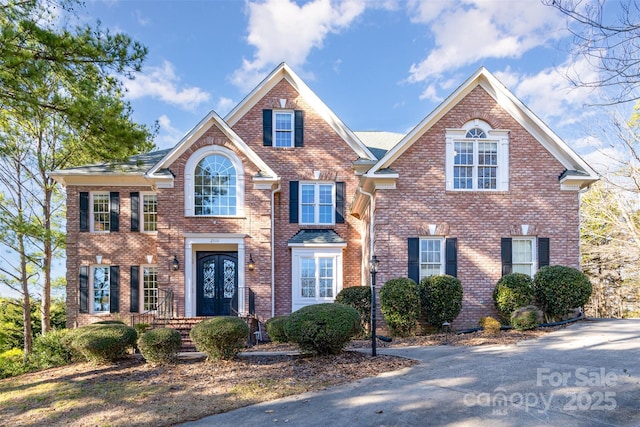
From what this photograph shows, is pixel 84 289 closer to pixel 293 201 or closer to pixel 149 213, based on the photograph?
pixel 149 213

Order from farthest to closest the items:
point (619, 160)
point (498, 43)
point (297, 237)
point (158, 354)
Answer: point (619, 160) < point (297, 237) < point (498, 43) < point (158, 354)

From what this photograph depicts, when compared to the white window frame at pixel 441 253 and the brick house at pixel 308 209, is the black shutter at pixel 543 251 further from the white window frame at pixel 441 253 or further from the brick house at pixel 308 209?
the white window frame at pixel 441 253

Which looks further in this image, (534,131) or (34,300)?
(34,300)

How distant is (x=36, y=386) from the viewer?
8477 mm

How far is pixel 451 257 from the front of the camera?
40.5ft

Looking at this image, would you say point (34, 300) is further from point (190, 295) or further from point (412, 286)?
point (412, 286)

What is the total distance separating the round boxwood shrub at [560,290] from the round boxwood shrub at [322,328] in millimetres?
6298

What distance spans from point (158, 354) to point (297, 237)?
6.75 m

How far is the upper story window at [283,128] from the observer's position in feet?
50.9

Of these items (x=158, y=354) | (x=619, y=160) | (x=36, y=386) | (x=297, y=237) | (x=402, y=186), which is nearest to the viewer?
(x=36, y=386)

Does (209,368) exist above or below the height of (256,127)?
below

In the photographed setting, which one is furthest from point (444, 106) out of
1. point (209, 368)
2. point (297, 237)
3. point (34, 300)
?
point (34, 300)

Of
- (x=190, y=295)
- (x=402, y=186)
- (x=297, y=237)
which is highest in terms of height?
(x=402, y=186)

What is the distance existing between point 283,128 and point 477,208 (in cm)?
768
